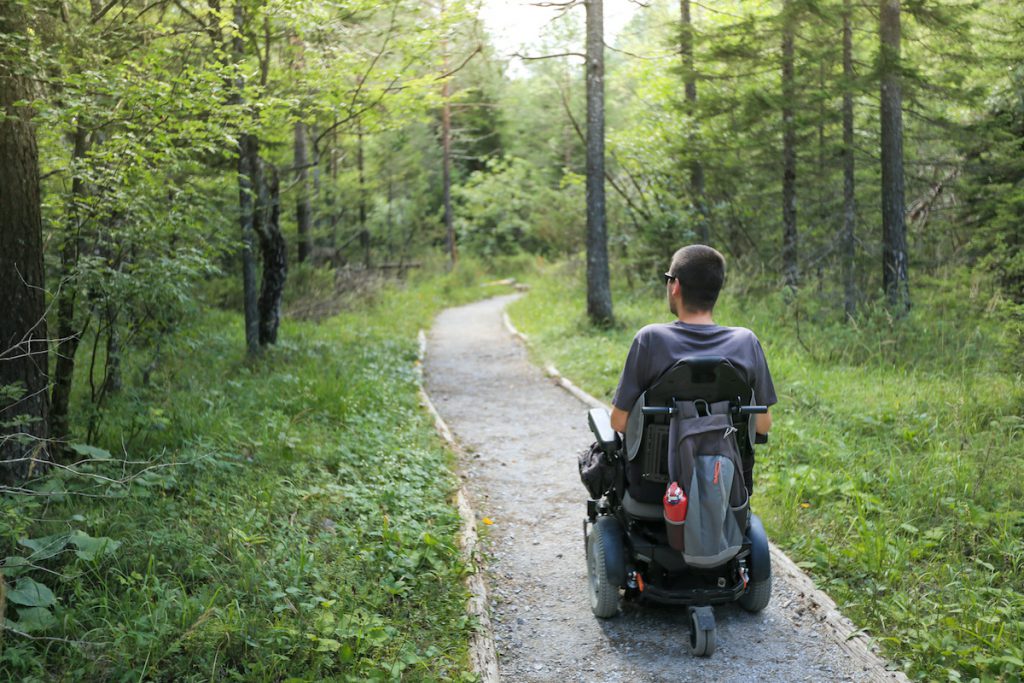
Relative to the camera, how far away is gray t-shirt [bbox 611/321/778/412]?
11.9ft

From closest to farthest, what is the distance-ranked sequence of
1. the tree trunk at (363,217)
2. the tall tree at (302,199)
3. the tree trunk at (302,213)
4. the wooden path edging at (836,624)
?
1. the wooden path edging at (836,624)
2. the tall tree at (302,199)
3. the tree trunk at (302,213)
4. the tree trunk at (363,217)

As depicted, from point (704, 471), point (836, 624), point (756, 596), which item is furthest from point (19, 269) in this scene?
point (836, 624)

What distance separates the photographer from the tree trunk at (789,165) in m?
11.9

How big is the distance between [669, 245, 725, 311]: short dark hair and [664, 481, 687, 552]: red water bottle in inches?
35.3

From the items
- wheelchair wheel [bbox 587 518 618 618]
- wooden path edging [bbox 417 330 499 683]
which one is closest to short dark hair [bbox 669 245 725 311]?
wheelchair wheel [bbox 587 518 618 618]

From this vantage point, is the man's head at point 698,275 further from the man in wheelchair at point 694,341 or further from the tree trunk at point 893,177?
the tree trunk at point 893,177

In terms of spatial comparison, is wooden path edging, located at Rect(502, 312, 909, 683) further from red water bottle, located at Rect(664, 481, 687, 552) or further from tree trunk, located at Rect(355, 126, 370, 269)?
tree trunk, located at Rect(355, 126, 370, 269)

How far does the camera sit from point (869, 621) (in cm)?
405

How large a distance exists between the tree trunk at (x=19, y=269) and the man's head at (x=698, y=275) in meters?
4.04

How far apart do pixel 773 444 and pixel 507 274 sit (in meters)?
26.8

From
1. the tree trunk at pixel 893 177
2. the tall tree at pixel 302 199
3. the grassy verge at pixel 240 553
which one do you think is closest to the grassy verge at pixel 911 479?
the tree trunk at pixel 893 177

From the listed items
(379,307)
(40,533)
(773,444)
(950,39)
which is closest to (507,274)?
(379,307)

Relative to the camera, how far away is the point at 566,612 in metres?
4.46

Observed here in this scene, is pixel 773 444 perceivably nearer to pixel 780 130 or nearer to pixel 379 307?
pixel 780 130
